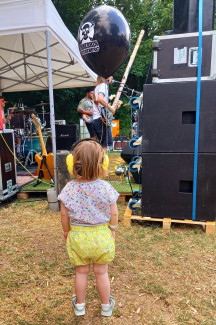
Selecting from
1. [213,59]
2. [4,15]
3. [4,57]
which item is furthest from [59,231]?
[4,57]

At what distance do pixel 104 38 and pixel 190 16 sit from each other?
100cm

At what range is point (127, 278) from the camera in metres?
1.90

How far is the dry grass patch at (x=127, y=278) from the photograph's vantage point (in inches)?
59.8

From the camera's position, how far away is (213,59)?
242 cm

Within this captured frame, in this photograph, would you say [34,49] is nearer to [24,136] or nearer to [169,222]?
[24,136]

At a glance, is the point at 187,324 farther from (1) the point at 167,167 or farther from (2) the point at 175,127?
(2) the point at 175,127

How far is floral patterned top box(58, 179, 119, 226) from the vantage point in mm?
1370

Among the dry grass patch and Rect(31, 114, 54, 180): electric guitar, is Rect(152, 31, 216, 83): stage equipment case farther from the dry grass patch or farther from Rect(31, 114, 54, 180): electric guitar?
Rect(31, 114, 54, 180): electric guitar

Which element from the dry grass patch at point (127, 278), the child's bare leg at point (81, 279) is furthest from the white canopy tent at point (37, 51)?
the child's bare leg at point (81, 279)

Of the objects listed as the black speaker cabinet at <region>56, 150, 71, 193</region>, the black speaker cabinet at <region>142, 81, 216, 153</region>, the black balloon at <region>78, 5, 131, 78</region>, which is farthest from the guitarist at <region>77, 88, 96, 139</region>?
the black speaker cabinet at <region>142, 81, 216, 153</region>

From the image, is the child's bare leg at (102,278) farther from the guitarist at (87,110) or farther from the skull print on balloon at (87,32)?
the guitarist at (87,110)

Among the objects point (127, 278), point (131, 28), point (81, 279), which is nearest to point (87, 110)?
point (127, 278)

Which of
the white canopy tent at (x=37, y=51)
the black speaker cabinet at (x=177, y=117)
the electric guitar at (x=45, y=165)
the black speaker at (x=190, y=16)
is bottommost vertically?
the electric guitar at (x=45, y=165)

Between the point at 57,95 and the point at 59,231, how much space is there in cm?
1372
